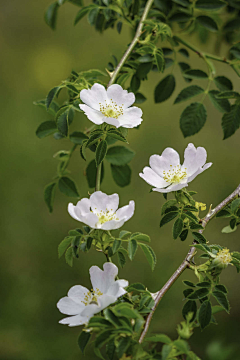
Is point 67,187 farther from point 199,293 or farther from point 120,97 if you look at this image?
point 199,293

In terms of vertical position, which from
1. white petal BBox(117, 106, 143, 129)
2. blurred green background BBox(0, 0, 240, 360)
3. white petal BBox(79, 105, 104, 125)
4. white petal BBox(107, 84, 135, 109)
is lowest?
blurred green background BBox(0, 0, 240, 360)

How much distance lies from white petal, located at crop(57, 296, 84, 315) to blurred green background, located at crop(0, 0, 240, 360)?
99 centimetres

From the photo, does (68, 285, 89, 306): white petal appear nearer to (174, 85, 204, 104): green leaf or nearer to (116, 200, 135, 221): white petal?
(116, 200, 135, 221): white petal

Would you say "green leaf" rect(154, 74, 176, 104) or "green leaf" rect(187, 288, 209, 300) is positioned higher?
"green leaf" rect(154, 74, 176, 104)

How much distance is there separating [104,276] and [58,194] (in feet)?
3.68

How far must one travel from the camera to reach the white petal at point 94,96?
0.51 m

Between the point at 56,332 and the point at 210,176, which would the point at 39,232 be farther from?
the point at 210,176

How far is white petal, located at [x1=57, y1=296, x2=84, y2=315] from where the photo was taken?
1.41 ft

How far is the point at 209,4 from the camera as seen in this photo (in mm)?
746

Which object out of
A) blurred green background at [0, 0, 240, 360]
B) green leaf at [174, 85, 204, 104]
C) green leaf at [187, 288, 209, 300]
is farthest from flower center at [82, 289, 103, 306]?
blurred green background at [0, 0, 240, 360]

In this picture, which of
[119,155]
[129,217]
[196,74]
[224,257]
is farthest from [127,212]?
[196,74]

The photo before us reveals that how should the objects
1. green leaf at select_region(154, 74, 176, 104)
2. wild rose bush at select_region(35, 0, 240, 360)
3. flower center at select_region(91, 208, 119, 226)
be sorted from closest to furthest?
wild rose bush at select_region(35, 0, 240, 360)
flower center at select_region(91, 208, 119, 226)
green leaf at select_region(154, 74, 176, 104)

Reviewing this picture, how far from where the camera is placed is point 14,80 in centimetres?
168

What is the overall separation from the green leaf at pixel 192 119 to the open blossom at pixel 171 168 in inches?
7.8
